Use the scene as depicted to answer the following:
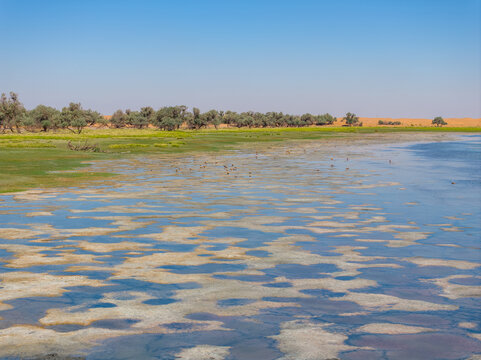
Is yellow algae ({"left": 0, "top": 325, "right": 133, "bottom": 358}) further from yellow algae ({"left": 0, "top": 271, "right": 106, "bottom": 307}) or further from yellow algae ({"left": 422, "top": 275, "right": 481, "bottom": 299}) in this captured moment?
yellow algae ({"left": 422, "top": 275, "right": 481, "bottom": 299})

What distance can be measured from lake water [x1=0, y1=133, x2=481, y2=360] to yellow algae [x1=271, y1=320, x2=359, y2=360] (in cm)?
2

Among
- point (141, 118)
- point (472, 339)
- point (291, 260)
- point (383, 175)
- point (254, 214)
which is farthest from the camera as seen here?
point (141, 118)

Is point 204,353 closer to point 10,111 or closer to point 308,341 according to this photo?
point 308,341

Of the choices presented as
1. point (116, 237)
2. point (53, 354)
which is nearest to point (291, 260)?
point (116, 237)

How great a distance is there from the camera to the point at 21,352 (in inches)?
230

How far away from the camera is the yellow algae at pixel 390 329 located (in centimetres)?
653

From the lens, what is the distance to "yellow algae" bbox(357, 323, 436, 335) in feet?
21.4

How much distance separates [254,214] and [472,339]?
924 centimetres

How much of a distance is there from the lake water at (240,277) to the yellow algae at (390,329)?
0.03 meters

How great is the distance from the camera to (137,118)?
144 m

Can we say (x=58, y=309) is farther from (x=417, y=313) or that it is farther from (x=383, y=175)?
(x=383, y=175)

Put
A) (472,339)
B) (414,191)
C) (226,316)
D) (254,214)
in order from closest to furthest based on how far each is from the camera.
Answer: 1. (472,339)
2. (226,316)
3. (254,214)
4. (414,191)

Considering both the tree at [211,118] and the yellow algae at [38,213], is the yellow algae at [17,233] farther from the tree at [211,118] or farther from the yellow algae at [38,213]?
the tree at [211,118]

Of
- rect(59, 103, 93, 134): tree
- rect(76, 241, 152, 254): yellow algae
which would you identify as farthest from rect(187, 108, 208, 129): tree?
rect(76, 241, 152, 254): yellow algae
